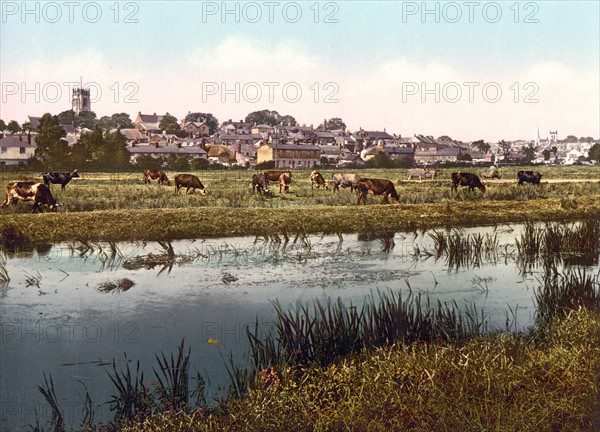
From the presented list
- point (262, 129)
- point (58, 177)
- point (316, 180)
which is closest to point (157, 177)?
point (58, 177)

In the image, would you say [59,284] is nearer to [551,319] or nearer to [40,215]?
[40,215]

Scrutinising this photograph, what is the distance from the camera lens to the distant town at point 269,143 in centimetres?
999

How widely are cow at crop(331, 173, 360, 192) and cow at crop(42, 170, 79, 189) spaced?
499 centimetres

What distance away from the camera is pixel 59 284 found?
9938 mm

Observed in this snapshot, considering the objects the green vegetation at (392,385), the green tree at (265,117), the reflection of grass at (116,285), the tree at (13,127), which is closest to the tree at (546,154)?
the green tree at (265,117)

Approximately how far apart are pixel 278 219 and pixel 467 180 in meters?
3.95

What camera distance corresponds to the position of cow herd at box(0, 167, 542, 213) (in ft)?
32.7

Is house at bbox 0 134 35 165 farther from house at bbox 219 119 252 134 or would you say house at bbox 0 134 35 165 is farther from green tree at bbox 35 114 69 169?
house at bbox 219 119 252 134

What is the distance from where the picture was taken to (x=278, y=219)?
13.5 m

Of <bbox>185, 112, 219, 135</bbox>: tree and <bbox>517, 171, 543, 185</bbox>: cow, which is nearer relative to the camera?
<bbox>185, 112, 219, 135</bbox>: tree

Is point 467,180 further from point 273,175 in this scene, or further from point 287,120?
point 287,120

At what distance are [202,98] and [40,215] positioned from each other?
320 cm

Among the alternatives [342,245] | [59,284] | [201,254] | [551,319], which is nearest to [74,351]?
[59,284]

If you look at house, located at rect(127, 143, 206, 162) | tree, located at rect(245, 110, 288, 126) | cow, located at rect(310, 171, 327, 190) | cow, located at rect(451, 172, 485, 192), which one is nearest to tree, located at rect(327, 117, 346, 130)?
tree, located at rect(245, 110, 288, 126)
